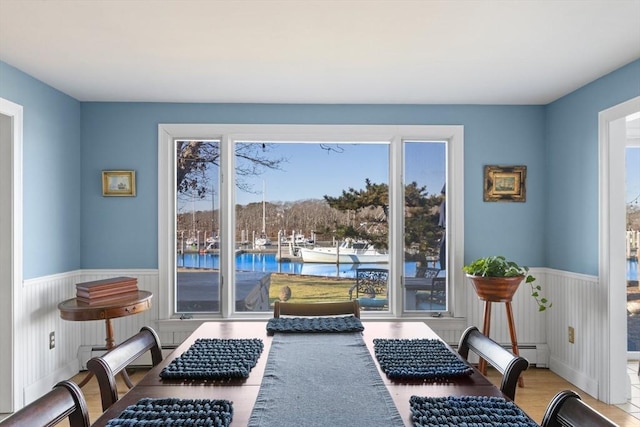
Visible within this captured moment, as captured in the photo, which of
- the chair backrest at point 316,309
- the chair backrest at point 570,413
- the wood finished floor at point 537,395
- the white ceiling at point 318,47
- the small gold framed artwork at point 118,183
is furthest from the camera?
the small gold framed artwork at point 118,183

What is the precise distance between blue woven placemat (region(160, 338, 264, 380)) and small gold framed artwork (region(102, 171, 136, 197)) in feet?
8.53

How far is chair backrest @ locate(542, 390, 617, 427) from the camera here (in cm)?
108

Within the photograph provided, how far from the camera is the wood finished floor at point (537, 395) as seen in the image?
127 inches

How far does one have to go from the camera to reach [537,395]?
11.9ft

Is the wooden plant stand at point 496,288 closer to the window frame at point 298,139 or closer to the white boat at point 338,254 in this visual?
the window frame at point 298,139

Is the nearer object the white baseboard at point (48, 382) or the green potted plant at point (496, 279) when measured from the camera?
the white baseboard at point (48, 382)

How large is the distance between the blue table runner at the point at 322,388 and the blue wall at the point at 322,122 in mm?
2681

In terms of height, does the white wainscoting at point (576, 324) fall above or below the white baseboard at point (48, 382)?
above

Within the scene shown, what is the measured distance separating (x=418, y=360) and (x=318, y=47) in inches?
77.8

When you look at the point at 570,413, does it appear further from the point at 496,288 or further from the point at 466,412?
the point at 496,288

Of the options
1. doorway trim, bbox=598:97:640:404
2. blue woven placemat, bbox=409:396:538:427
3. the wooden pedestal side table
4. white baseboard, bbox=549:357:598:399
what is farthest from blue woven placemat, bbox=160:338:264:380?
white baseboard, bbox=549:357:598:399

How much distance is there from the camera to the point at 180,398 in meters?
1.38

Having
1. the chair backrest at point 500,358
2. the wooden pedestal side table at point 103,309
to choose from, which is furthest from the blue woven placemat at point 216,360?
the wooden pedestal side table at point 103,309

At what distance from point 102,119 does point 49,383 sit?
7.32 feet
